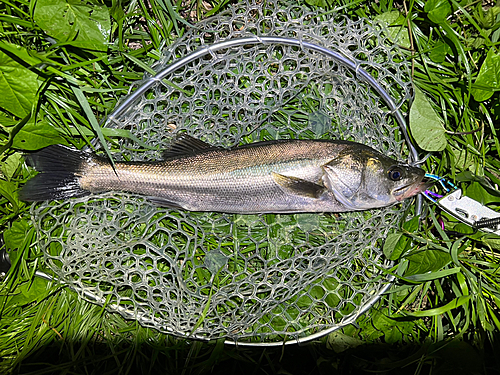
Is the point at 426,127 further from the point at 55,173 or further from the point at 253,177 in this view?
the point at 55,173

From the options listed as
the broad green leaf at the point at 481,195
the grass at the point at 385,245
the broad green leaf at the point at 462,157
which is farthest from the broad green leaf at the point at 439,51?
the broad green leaf at the point at 481,195

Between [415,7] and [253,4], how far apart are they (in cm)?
120

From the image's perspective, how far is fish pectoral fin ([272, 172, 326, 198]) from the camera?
2.31 m

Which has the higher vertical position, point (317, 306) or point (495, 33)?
point (495, 33)

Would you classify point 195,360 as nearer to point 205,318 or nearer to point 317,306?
point 205,318

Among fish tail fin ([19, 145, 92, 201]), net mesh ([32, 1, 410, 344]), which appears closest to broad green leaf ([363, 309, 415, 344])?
net mesh ([32, 1, 410, 344])

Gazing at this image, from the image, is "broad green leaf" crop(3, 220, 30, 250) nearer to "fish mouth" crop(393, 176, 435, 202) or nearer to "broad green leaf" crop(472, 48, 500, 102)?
"fish mouth" crop(393, 176, 435, 202)

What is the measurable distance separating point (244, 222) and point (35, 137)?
5.20 ft

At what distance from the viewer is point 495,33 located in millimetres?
2475

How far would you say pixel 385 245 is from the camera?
2520 millimetres

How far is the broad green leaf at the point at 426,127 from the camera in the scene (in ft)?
7.94

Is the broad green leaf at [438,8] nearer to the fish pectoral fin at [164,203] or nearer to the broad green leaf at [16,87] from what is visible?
the fish pectoral fin at [164,203]

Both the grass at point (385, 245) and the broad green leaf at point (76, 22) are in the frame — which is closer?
the broad green leaf at point (76, 22)

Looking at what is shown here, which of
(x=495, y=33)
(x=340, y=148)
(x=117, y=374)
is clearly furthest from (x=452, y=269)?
(x=117, y=374)
